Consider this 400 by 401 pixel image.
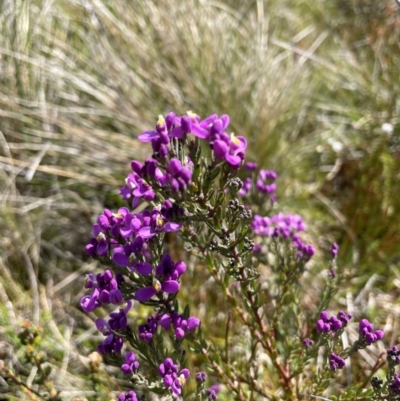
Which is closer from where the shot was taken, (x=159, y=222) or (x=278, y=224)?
(x=159, y=222)

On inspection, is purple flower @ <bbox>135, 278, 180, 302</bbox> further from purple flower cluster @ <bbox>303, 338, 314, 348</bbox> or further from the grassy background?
the grassy background

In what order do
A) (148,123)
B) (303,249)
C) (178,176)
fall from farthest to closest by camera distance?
1. (148,123)
2. (303,249)
3. (178,176)

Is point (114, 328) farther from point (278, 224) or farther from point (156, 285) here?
point (278, 224)

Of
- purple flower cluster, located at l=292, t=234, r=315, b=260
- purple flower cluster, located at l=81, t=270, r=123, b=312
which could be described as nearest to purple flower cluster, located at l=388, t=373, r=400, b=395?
purple flower cluster, located at l=292, t=234, r=315, b=260

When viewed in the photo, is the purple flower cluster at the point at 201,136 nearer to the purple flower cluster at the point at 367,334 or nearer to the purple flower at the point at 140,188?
the purple flower at the point at 140,188

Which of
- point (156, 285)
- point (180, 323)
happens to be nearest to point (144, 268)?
point (156, 285)

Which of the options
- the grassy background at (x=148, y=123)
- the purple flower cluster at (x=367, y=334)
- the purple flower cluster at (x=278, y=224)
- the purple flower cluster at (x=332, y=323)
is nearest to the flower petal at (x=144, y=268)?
the purple flower cluster at (x=332, y=323)
